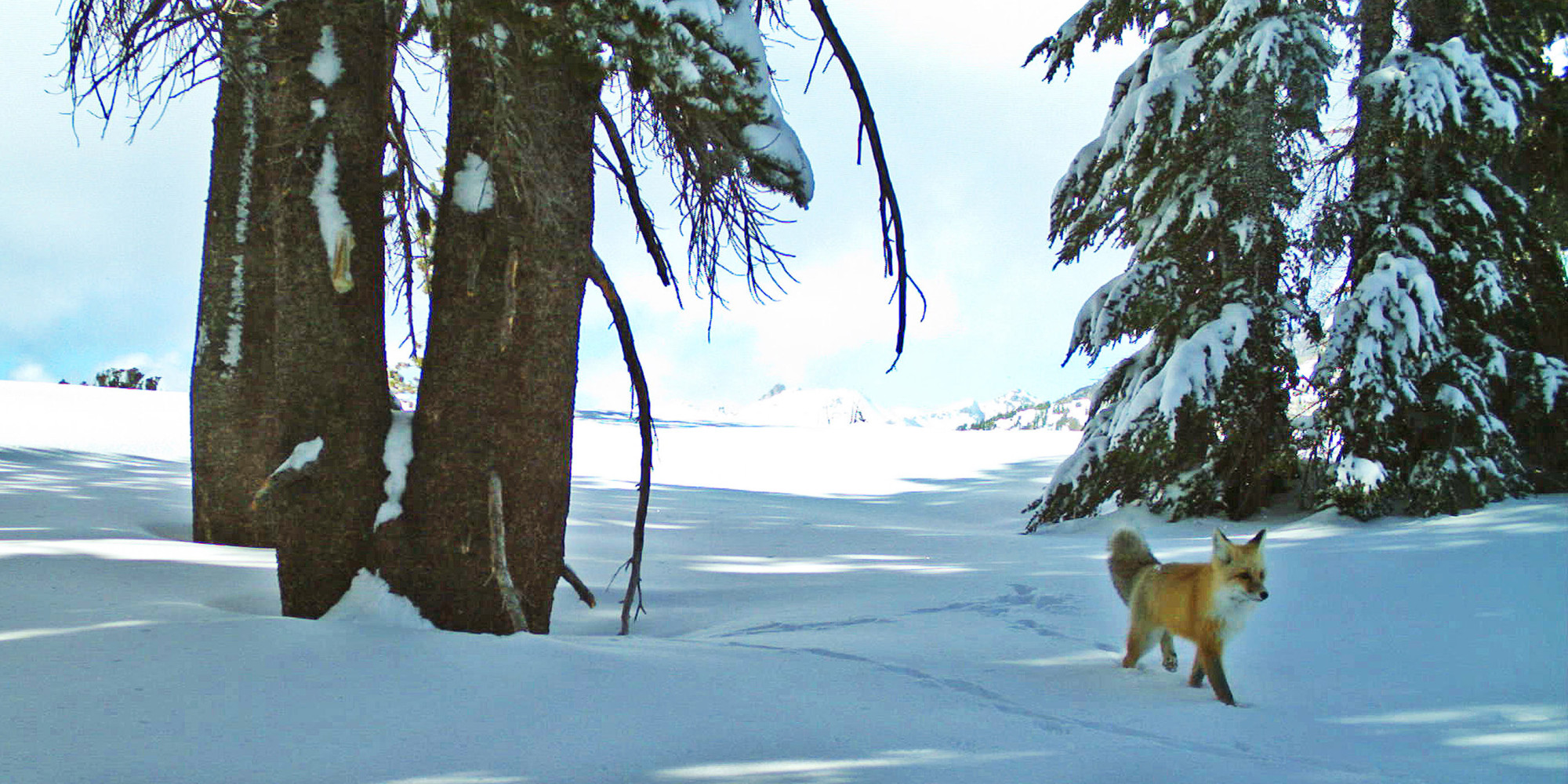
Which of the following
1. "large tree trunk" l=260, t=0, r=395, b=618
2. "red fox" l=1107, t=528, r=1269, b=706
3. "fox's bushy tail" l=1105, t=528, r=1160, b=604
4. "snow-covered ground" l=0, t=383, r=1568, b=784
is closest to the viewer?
"snow-covered ground" l=0, t=383, r=1568, b=784

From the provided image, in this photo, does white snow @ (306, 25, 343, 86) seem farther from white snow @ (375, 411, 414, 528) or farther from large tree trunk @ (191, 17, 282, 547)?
large tree trunk @ (191, 17, 282, 547)

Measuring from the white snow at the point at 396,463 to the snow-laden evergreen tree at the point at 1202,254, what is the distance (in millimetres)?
7737

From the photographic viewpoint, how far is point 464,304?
4.36 metres

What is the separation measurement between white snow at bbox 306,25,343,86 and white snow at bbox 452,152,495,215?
31.6 inches

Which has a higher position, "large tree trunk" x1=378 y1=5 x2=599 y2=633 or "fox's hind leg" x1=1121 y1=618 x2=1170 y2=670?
"large tree trunk" x1=378 y1=5 x2=599 y2=633

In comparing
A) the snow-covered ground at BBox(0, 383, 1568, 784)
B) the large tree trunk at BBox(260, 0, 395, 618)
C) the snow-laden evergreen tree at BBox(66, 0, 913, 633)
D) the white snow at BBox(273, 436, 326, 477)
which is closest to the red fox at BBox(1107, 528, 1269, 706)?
the snow-covered ground at BBox(0, 383, 1568, 784)

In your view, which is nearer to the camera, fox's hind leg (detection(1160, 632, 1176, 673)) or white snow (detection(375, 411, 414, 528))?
white snow (detection(375, 411, 414, 528))

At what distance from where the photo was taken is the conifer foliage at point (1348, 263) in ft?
31.3

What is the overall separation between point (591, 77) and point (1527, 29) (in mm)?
10770

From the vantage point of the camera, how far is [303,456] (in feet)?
14.6

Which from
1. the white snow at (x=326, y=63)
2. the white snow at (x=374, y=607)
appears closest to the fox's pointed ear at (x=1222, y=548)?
the white snow at (x=374, y=607)

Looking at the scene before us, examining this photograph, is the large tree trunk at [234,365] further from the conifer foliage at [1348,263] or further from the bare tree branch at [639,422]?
the conifer foliage at [1348,263]

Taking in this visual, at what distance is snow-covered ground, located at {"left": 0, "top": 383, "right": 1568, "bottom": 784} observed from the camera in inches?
115

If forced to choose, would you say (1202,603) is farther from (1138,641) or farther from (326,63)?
(326,63)
